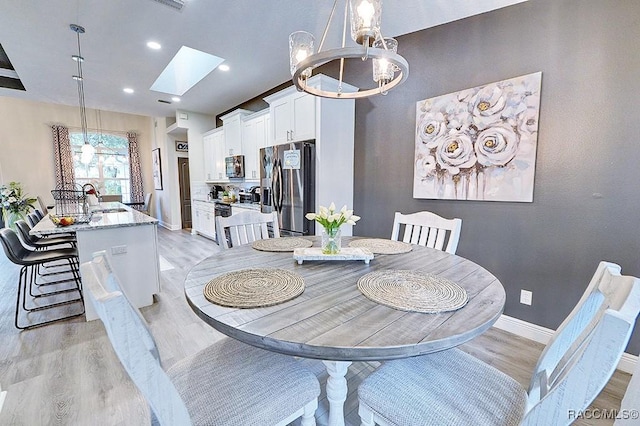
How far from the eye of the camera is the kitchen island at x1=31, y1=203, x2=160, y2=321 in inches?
97.9

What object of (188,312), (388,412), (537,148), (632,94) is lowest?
(188,312)

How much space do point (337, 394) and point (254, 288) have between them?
0.56m

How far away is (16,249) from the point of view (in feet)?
7.95

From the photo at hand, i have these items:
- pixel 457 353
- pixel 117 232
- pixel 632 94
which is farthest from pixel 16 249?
pixel 632 94

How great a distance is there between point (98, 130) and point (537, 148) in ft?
30.8

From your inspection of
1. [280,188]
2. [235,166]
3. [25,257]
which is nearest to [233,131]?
[235,166]

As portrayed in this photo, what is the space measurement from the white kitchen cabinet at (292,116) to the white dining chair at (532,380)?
8.75ft

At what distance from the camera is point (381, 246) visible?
182 centimetres

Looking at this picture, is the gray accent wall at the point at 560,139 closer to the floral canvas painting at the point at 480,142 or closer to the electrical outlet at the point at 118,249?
the floral canvas painting at the point at 480,142

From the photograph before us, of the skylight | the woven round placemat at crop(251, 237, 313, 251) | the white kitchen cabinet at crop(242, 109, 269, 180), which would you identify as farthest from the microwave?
the woven round placemat at crop(251, 237, 313, 251)

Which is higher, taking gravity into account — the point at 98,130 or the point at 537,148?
the point at 98,130

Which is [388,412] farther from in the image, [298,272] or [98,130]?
[98,130]

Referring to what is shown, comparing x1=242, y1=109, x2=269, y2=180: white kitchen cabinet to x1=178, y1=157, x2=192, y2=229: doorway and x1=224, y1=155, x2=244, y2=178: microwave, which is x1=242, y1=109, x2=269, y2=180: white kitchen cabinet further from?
x1=178, y1=157, x2=192, y2=229: doorway

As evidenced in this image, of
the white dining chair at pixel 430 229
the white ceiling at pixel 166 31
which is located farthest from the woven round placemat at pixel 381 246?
the white ceiling at pixel 166 31
